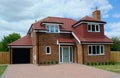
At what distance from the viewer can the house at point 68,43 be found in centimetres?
3034

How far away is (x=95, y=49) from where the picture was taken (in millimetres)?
30688

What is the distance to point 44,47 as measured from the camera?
31625 mm

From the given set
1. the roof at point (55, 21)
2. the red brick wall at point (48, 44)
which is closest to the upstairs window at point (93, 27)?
the roof at point (55, 21)

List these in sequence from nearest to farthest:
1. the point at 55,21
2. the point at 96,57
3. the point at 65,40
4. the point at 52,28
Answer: the point at 96,57 → the point at 65,40 → the point at 52,28 → the point at 55,21

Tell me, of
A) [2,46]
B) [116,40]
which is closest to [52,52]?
[116,40]

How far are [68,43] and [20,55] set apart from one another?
8.53 meters

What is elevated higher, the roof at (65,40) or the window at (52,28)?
the window at (52,28)

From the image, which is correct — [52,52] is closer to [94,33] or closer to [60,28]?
[60,28]

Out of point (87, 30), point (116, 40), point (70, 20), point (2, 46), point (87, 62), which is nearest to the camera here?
point (87, 62)

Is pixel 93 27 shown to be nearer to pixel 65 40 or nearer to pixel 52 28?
pixel 65 40

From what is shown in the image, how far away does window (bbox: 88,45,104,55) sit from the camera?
99.9ft

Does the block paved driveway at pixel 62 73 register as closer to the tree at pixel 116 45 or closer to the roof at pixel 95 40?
the roof at pixel 95 40

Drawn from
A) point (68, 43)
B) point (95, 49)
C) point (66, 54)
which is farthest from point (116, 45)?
point (68, 43)

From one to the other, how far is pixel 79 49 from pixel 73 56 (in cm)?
258
